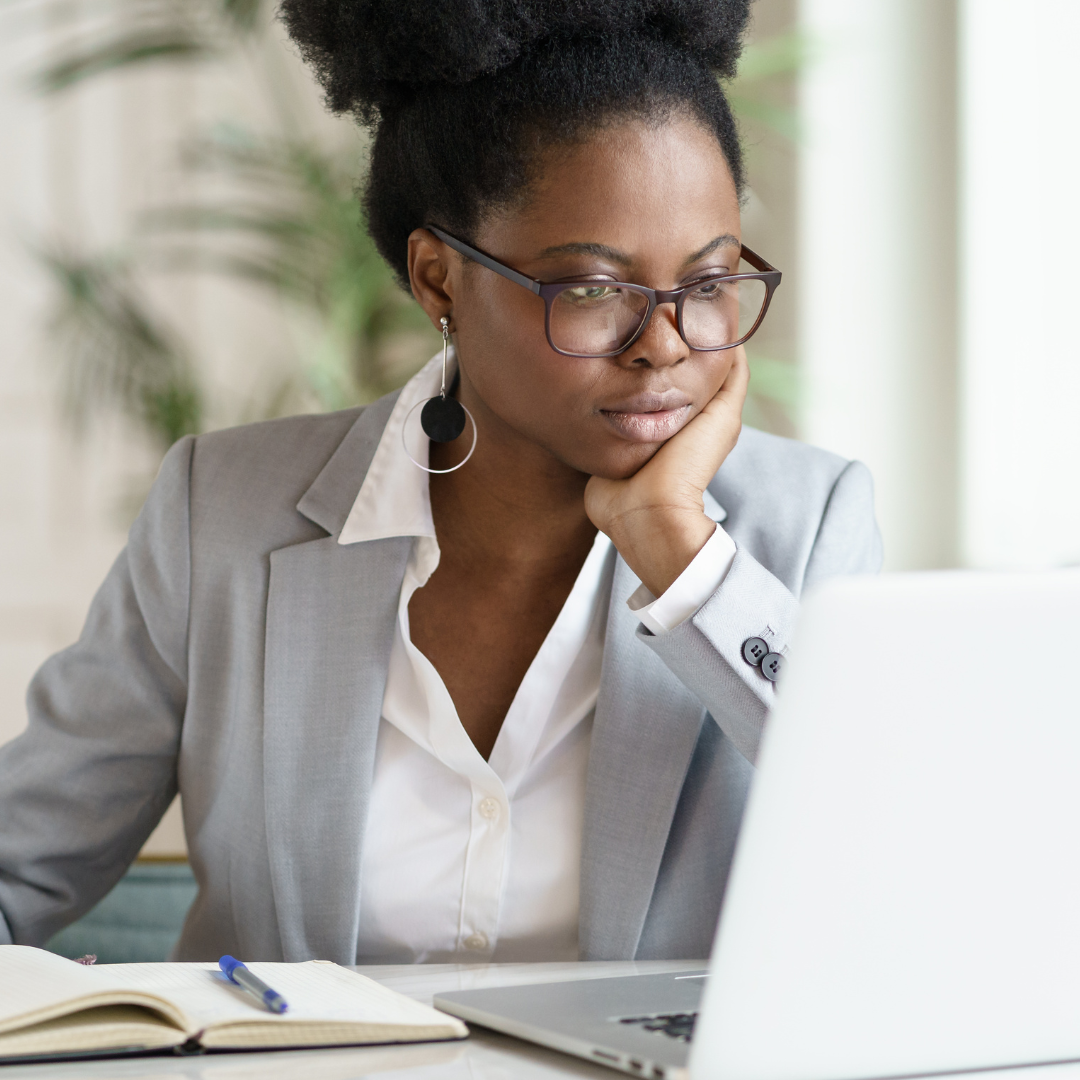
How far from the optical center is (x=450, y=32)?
1.14 metres

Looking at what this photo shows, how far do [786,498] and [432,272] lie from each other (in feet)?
1.40

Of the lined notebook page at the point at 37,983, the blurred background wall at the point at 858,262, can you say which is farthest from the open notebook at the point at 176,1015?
the blurred background wall at the point at 858,262

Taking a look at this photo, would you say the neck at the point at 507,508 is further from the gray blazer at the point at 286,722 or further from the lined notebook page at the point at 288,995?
the lined notebook page at the point at 288,995

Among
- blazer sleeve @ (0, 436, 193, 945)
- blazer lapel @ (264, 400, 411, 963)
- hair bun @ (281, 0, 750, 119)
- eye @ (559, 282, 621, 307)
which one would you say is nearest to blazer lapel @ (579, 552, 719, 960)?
blazer lapel @ (264, 400, 411, 963)

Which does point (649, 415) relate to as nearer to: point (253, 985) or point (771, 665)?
point (771, 665)

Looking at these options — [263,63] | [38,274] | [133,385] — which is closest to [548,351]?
[133,385]

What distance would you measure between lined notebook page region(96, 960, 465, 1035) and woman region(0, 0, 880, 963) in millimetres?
353

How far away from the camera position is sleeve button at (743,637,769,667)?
1005 mm

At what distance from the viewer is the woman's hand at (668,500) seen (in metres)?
1.10

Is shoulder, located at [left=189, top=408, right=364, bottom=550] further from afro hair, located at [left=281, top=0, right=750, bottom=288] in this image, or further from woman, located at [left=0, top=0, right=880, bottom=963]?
afro hair, located at [left=281, top=0, right=750, bottom=288]

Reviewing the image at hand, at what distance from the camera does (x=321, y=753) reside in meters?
1.21

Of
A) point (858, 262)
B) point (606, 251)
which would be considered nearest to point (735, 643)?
point (606, 251)

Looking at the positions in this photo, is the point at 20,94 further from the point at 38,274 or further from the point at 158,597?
the point at 158,597

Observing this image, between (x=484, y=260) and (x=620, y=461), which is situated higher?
(x=484, y=260)
